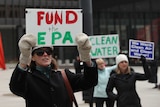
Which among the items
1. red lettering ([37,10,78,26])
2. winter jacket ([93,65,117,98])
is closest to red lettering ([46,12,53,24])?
red lettering ([37,10,78,26])

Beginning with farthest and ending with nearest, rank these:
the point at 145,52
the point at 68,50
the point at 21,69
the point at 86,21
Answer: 1. the point at 68,50
2. the point at 86,21
3. the point at 145,52
4. the point at 21,69

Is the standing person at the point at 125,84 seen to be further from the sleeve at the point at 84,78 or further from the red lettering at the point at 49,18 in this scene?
the sleeve at the point at 84,78

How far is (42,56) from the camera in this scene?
10.5 ft

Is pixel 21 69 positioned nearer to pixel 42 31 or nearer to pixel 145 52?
pixel 42 31

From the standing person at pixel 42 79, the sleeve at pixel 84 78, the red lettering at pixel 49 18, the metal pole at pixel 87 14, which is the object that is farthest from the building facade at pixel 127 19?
the standing person at pixel 42 79

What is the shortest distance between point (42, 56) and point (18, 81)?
0.89ft

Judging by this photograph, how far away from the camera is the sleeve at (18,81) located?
3123mm

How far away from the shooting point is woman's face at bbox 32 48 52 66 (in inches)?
125

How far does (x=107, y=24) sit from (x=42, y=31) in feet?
128

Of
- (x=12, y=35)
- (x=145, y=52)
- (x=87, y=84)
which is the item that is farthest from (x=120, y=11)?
(x=87, y=84)

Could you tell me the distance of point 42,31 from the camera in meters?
6.18

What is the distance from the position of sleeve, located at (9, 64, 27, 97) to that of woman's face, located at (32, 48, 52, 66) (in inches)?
6.0

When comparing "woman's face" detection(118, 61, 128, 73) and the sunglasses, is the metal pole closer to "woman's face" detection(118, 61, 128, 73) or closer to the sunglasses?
"woman's face" detection(118, 61, 128, 73)

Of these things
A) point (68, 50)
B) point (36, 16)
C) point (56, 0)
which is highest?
point (56, 0)
